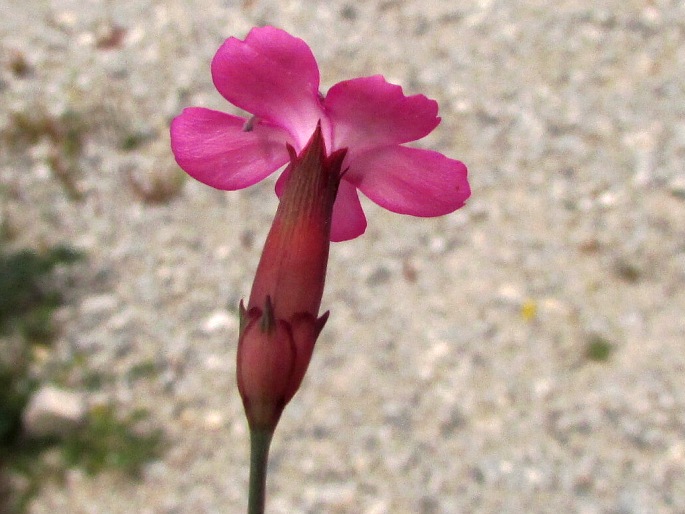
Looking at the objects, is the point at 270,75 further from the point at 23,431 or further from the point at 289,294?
the point at 23,431

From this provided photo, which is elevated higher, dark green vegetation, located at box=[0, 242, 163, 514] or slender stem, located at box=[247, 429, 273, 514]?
dark green vegetation, located at box=[0, 242, 163, 514]


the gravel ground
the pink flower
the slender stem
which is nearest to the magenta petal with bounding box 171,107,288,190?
the pink flower

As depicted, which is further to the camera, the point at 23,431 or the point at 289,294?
the point at 23,431

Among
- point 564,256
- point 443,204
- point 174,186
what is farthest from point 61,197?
point 443,204

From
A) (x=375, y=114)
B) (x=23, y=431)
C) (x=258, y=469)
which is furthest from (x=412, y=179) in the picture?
(x=23, y=431)

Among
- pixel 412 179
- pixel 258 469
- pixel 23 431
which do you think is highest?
pixel 23 431

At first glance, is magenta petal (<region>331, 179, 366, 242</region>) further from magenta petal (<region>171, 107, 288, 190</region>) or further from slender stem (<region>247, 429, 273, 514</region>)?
slender stem (<region>247, 429, 273, 514</region>)

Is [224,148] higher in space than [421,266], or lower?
lower
